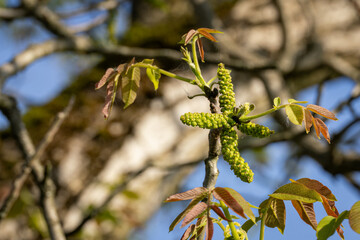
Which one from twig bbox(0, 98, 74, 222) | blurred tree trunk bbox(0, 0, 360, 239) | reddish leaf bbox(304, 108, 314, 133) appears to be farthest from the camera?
blurred tree trunk bbox(0, 0, 360, 239)

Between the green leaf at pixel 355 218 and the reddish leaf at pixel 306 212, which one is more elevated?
the reddish leaf at pixel 306 212

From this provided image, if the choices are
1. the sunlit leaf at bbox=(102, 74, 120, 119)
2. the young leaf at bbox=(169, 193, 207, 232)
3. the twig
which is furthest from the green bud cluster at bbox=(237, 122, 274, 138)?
the twig

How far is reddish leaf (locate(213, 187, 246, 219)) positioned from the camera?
50cm

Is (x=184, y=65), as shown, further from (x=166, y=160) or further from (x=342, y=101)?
(x=166, y=160)

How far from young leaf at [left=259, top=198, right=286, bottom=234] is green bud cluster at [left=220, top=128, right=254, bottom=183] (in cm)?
10

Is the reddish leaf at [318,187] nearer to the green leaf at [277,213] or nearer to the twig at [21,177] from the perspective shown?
the green leaf at [277,213]

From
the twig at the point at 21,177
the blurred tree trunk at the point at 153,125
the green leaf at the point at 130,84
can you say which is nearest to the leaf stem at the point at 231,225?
the green leaf at the point at 130,84

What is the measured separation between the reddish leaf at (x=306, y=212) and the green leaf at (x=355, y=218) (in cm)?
10

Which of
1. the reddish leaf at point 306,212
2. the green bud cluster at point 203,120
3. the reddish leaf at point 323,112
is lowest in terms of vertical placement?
the reddish leaf at point 306,212

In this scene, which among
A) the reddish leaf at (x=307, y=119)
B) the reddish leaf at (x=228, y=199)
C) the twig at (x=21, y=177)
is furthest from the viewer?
the twig at (x=21, y=177)

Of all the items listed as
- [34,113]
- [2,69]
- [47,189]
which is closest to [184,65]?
[47,189]

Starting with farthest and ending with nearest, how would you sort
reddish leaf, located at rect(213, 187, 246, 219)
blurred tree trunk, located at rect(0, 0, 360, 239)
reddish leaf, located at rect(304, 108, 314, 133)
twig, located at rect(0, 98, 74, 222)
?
blurred tree trunk, located at rect(0, 0, 360, 239) < twig, located at rect(0, 98, 74, 222) < reddish leaf, located at rect(304, 108, 314, 133) < reddish leaf, located at rect(213, 187, 246, 219)

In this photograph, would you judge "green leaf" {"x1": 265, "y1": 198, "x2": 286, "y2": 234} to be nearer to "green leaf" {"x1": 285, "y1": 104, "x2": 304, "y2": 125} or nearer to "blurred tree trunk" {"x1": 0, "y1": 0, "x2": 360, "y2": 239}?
"green leaf" {"x1": 285, "y1": 104, "x2": 304, "y2": 125}

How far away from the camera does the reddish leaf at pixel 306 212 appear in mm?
636
